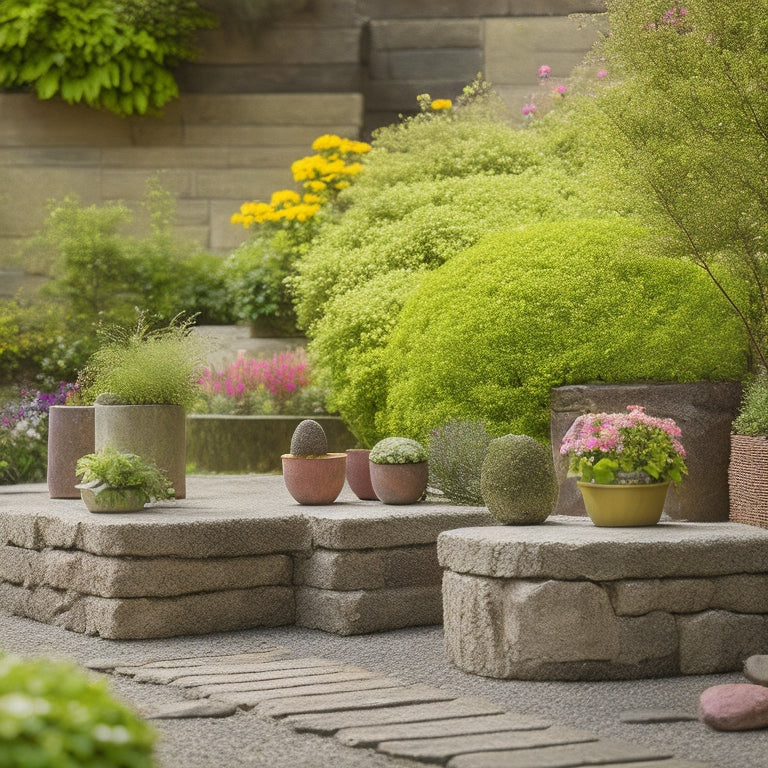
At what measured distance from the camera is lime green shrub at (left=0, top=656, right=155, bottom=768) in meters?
1.65

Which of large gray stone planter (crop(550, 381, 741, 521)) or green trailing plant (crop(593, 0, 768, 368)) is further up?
green trailing plant (crop(593, 0, 768, 368))

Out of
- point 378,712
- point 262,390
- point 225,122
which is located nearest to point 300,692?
point 378,712

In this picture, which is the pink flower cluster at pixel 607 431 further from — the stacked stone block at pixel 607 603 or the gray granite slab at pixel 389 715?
the gray granite slab at pixel 389 715

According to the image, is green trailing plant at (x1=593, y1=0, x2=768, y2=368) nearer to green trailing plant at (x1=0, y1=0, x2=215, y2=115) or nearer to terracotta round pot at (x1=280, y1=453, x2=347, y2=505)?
terracotta round pot at (x1=280, y1=453, x2=347, y2=505)

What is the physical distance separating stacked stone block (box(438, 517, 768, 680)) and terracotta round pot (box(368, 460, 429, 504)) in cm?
99

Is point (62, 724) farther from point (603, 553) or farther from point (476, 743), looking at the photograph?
point (603, 553)

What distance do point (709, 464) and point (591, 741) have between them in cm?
296

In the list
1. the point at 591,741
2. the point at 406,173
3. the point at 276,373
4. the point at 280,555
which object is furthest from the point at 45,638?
the point at 406,173

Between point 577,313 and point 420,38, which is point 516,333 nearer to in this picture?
point 577,313

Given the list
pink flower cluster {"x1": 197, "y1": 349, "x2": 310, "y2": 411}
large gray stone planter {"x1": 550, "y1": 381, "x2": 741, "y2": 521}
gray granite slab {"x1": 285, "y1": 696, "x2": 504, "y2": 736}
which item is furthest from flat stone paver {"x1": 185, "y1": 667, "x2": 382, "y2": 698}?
pink flower cluster {"x1": 197, "y1": 349, "x2": 310, "y2": 411}

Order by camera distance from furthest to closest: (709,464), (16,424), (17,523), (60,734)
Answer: (16,424) → (709,464) → (17,523) → (60,734)

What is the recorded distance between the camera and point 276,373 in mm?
9695

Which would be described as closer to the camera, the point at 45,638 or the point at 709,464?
the point at 45,638

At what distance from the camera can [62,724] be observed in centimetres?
173
